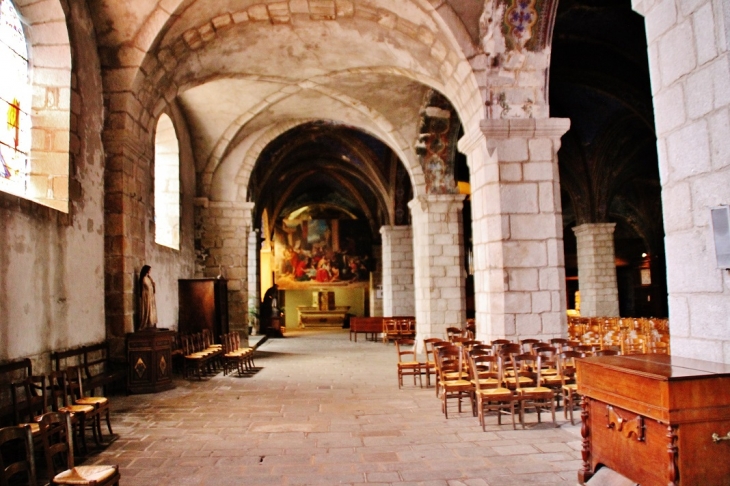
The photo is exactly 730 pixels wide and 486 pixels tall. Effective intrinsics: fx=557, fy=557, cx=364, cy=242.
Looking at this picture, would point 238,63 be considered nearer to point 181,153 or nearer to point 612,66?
point 181,153

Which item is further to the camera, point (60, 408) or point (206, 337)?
point (206, 337)

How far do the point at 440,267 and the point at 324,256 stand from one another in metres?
14.4

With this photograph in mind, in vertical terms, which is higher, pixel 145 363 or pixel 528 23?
pixel 528 23

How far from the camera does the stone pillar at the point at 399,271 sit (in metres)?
18.6

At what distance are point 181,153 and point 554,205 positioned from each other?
8538mm

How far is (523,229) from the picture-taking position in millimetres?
7387

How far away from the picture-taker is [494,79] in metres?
7.66

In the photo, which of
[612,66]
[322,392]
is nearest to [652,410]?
[322,392]

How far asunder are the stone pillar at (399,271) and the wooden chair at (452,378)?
11105 millimetres

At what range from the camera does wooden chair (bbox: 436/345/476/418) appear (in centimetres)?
587

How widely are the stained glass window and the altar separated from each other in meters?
20.5

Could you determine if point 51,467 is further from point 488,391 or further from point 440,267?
point 440,267

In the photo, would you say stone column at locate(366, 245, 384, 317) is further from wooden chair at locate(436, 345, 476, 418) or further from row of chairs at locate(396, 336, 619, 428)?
row of chairs at locate(396, 336, 619, 428)

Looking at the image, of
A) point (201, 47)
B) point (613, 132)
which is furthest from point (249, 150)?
point (613, 132)
